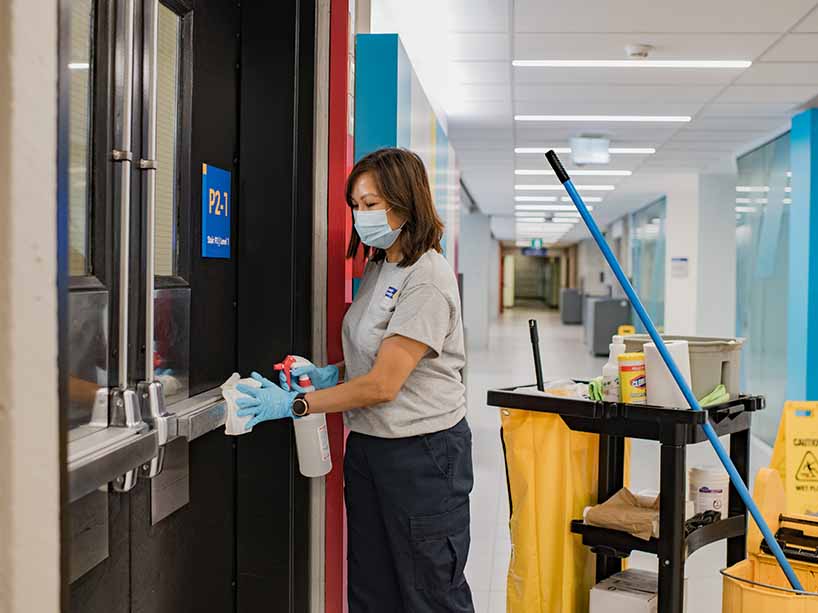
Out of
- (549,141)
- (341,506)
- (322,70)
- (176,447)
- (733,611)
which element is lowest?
(733,611)

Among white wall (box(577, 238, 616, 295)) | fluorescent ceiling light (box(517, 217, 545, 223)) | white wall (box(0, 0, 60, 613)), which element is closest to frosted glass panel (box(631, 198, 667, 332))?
fluorescent ceiling light (box(517, 217, 545, 223))

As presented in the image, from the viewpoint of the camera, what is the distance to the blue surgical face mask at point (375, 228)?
2156mm

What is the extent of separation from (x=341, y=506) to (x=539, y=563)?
597 millimetres

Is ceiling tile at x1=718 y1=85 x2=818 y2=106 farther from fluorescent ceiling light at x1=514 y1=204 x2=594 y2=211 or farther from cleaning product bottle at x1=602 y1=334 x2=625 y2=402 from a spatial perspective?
fluorescent ceiling light at x1=514 y1=204 x2=594 y2=211

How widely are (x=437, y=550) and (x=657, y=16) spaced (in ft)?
10.0

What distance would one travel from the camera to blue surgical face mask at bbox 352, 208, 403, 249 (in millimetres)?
2156

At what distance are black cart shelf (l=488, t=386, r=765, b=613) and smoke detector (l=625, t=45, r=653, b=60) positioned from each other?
2639 millimetres

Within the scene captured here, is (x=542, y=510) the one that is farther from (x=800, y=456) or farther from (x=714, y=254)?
(x=714, y=254)

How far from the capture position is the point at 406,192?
215cm

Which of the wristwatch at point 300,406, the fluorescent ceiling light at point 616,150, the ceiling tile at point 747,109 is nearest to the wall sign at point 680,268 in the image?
the fluorescent ceiling light at point 616,150

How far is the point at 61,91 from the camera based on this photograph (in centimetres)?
99

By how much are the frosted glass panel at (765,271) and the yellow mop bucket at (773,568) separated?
438 cm

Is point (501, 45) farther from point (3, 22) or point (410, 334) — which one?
point (3, 22)

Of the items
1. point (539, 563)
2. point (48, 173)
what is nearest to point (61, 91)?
point (48, 173)
